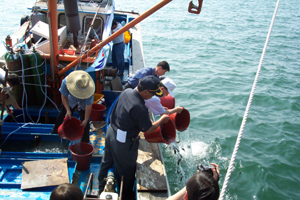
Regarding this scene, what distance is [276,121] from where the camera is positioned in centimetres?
731

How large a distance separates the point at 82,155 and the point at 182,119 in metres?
1.75

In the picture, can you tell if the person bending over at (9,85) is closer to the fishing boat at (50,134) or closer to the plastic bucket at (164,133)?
the fishing boat at (50,134)

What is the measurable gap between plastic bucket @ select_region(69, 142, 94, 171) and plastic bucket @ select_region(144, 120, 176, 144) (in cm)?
94

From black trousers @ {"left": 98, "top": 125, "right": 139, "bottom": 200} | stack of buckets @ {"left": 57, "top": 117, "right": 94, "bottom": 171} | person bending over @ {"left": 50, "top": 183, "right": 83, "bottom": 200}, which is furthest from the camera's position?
stack of buckets @ {"left": 57, "top": 117, "right": 94, "bottom": 171}

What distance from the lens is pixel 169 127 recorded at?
13.0 ft

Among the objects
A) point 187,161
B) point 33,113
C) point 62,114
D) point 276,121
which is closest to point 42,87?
point 33,113

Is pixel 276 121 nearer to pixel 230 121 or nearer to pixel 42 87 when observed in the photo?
pixel 230 121

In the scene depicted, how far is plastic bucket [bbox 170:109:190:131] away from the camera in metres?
4.25

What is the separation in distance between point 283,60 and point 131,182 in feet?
34.7

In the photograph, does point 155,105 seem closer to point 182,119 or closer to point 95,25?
point 182,119

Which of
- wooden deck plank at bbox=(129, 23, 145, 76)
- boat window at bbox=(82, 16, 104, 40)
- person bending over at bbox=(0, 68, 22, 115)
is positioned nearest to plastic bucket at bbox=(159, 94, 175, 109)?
wooden deck plank at bbox=(129, 23, 145, 76)

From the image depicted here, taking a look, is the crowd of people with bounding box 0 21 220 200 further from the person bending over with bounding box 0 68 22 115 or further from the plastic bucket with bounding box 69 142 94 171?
the plastic bucket with bounding box 69 142 94 171

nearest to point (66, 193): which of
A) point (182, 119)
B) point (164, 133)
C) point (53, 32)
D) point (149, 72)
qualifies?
point (164, 133)

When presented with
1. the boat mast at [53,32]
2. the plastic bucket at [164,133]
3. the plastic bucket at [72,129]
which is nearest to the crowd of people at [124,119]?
the plastic bucket at [72,129]
